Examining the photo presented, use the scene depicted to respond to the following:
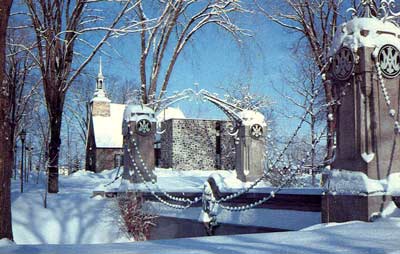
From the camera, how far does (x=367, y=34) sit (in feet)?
22.2

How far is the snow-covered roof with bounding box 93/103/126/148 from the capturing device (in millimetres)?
46397

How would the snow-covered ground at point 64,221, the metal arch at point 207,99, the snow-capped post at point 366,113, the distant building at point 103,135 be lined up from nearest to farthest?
the snow-capped post at point 366,113, the snow-covered ground at point 64,221, the metal arch at point 207,99, the distant building at point 103,135

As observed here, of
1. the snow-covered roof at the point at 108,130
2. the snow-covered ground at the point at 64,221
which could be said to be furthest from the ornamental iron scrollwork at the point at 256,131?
the snow-covered roof at the point at 108,130

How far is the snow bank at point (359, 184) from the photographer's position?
20.9 feet

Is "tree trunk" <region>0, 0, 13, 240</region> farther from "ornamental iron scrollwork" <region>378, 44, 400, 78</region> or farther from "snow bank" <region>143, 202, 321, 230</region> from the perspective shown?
"ornamental iron scrollwork" <region>378, 44, 400, 78</region>

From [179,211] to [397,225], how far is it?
7339mm

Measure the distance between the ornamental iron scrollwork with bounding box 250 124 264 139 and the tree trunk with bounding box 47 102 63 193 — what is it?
701 cm

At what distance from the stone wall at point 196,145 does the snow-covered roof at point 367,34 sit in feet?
115

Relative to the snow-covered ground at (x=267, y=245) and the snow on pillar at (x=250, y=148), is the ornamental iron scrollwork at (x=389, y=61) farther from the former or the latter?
the snow on pillar at (x=250, y=148)

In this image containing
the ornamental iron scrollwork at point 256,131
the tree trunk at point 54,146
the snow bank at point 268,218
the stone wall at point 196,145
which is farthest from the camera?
the stone wall at point 196,145

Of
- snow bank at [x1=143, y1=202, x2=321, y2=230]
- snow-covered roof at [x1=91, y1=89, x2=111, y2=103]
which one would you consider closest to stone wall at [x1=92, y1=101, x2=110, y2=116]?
snow-covered roof at [x1=91, y1=89, x2=111, y2=103]

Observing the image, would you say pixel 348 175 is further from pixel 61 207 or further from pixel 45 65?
pixel 45 65

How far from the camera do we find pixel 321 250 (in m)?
3.96

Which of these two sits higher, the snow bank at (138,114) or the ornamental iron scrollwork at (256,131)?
Answer: the snow bank at (138,114)
